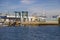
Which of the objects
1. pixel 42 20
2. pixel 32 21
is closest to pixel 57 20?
pixel 42 20

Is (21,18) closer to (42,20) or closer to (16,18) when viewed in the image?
(16,18)

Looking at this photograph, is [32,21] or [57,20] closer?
[32,21]

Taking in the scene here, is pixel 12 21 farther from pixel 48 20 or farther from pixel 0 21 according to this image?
pixel 48 20

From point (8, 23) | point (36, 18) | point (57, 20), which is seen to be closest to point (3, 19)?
point (8, 23)

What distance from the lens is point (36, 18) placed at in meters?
21.5

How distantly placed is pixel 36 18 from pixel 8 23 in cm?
324

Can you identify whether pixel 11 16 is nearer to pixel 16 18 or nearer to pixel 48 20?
pixel 16 18

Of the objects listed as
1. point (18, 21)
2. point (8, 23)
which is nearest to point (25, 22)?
point (18, 21)

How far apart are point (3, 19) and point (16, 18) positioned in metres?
1.41

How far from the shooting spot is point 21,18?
2009 centimetres

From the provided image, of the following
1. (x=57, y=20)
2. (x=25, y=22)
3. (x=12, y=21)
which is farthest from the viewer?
(x=57, y=20)

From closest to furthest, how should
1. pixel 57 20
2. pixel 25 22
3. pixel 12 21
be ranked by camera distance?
pixel 25 22 → pixel 12 21 → pixel 57 20

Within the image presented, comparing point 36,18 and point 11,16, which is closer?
point 11,16

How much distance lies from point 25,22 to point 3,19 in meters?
2.71
